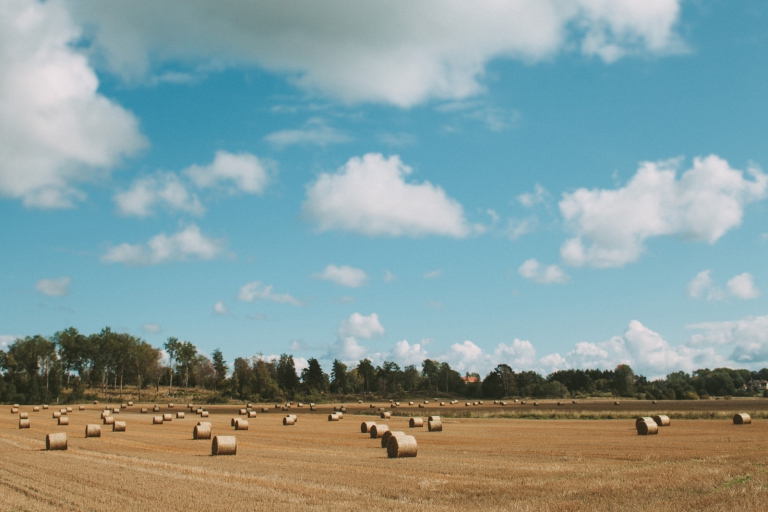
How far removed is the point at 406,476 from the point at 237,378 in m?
115

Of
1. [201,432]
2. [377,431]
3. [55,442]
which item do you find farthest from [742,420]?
[55,442]

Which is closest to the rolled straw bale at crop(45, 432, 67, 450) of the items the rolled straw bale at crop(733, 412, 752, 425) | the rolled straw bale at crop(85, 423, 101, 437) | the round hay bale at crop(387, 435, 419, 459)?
the rolled straw bale at crop(85, 423, 101, 437)

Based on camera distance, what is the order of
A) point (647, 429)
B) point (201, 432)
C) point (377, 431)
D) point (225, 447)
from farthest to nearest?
point (377, 431) → point (201, 432) → point (647, 429) → point (225, 447)

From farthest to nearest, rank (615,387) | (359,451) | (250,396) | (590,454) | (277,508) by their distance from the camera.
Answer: (615,387) < (250,396) < (359,451) < (590,454) < (277,508)

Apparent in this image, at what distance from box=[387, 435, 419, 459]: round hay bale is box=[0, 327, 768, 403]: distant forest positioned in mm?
101025

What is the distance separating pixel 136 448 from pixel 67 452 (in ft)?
9.05

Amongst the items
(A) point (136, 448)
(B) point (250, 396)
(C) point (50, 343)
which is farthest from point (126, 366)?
(A) point (136, 448)

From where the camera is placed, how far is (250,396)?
121438 millimetres

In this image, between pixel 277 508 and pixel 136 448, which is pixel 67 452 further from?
pixel 277 508

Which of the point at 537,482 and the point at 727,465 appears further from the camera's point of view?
the point at 727,465

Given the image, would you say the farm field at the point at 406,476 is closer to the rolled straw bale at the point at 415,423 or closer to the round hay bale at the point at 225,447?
the round hay bale at the point at 225,447

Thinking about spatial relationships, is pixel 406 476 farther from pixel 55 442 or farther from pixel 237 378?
pixel 237 378

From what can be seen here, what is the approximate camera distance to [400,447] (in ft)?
68.4

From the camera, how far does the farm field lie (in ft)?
41.7
